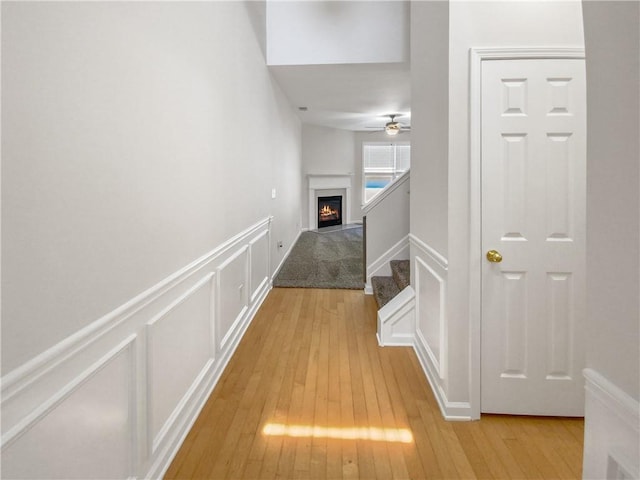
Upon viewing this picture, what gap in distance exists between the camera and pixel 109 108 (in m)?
1.25

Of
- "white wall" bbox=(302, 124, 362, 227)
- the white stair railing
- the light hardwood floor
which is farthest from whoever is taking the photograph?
"white wall" bbox=(302, 124, 362, 227)

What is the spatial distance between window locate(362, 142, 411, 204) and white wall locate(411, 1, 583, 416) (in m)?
7.85

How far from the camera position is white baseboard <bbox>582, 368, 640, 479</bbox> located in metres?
0.77

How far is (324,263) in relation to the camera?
6.07 metres

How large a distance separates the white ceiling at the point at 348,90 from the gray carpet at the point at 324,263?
2.52 meters

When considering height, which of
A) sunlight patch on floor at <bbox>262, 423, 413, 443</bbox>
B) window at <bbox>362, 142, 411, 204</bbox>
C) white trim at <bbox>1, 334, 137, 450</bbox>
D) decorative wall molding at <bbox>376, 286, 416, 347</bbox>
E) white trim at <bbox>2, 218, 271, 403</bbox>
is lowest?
sunlight patch on floor at <bbox>262, 423, 413, 443</bbox>

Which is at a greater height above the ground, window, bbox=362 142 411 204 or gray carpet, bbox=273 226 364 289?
window, bbox=362 142 411 204

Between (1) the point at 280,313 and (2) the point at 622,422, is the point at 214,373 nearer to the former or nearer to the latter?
(1) the point at 280,313

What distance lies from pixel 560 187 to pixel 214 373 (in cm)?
226

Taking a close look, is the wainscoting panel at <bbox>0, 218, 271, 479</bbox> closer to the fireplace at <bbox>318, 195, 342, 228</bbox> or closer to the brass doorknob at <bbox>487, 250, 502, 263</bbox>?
the brass doorknob at <bbox>487, 250, 502, 263</bbox>

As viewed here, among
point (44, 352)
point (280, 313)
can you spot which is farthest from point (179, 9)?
point (280, 313)

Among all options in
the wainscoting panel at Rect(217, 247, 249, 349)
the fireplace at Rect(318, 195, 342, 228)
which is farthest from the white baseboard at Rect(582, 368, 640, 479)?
the fireplace at Rect(318, 195, 342, 228)

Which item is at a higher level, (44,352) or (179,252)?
(179,252)

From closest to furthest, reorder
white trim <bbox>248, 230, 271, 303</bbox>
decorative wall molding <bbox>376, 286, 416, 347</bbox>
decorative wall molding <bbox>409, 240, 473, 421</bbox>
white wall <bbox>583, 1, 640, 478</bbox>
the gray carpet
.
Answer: white wall <bbox>583, 1, 640, 478</bbox> < decorative wall molding <bbox>409, 240, 473, 421</bbox> < decorative wall molding <bbox>376, 286, 416, 347</bbox> < white trim <bbox>248, 230, 271, 303</bbox> < the gray carpet
